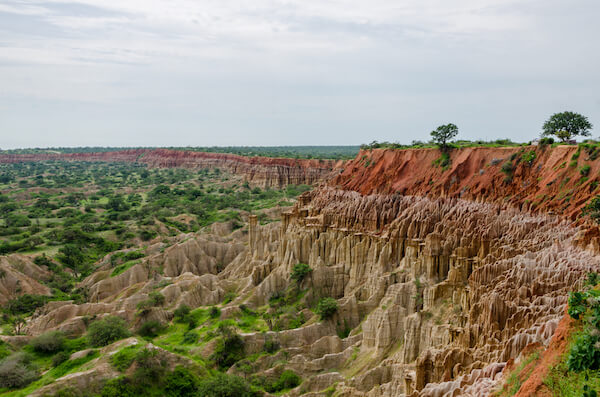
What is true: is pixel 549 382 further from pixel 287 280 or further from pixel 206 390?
pixel 287 280

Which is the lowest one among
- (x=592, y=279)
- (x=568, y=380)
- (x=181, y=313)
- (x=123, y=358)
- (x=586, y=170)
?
(x=181, y=313)

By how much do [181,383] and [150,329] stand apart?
9972 mm

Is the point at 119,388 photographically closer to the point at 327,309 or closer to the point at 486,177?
the point at 327,309

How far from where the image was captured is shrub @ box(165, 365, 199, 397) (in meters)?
23.7

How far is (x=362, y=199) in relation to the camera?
118ft

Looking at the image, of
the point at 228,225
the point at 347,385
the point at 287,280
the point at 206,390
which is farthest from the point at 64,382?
the point at 228,225

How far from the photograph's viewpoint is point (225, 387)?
2278 centimetres

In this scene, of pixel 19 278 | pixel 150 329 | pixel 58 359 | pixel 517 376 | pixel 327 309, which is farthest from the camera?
pixel 19 278

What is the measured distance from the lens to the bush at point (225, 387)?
74.5 feet

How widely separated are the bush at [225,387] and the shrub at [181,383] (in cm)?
66

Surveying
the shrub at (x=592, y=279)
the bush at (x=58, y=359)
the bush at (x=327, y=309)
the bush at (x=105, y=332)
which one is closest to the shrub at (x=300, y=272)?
the bush at (x=327, y=309)

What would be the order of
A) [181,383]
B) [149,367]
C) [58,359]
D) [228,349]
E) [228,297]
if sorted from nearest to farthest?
1. [149,367]
2. [181,383]
3. [58,359]
4. [228,349]
5. [228,297]

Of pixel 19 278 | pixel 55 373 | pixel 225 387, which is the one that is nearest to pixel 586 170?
pixel 225 387

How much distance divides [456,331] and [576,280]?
5.44 m
